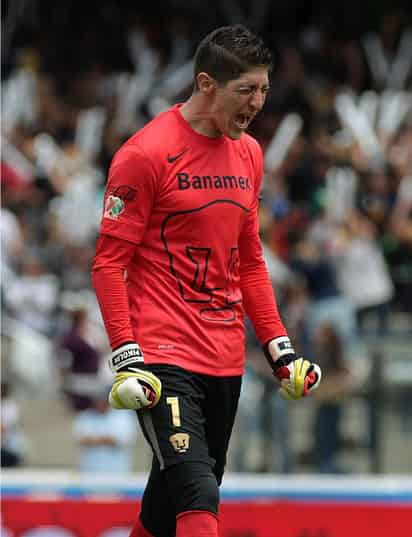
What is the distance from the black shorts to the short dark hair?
106 cm

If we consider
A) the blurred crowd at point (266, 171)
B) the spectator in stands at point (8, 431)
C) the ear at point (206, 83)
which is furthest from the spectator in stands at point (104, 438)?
the ear at point (206, 83)

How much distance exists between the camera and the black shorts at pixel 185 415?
4434 mm

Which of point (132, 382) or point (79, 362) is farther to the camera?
point (79, 362)

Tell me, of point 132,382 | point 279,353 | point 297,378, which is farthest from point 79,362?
point 132,382

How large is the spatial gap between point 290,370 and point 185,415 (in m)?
0.53

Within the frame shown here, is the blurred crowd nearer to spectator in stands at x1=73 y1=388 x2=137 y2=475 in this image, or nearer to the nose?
spectator in stands at x1=73 y1=388 x2=137 y2=475

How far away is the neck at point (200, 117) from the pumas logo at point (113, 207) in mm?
414

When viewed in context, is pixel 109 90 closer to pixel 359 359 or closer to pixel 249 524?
pixel 359 359

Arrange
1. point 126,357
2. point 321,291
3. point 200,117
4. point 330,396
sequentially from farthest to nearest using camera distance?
1. point 321,291
2. point 330,396
3. point 200,117
4. point 126,357

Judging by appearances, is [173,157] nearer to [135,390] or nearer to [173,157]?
[173,157]

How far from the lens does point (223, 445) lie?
473 centimetres

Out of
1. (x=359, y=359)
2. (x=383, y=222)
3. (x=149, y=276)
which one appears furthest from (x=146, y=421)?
(x=383, y=222)

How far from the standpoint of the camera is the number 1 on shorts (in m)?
4.44

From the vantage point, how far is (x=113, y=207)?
4.51 metres
